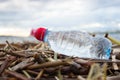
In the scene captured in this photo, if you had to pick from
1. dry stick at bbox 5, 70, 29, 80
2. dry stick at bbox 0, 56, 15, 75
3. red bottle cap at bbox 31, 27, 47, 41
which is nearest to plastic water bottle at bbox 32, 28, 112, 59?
red bottle cap at bbox 31, 27, 47, 41

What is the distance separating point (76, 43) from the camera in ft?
11.5

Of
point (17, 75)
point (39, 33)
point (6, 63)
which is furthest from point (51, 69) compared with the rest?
point (39, 33)

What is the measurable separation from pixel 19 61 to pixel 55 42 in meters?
1.04

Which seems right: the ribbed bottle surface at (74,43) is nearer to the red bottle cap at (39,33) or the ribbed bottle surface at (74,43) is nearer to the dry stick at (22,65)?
the red bottle cap at (39,33)

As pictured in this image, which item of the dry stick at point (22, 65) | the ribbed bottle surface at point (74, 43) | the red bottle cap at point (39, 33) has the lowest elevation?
the dry stick at point (22, 65)

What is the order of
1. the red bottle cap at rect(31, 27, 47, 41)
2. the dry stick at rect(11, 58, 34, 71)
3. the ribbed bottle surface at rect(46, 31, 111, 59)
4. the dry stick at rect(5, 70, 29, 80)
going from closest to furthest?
the dry stick at rect(5, 70, 29, 80) < the dry stick at rect(11, 58, 34, 71) < the red bottle cap at rect(31, 27, 47, 41) < the ribbed bottle surface at rect(46, 31, 111, 59)

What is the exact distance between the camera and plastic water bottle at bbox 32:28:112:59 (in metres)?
2.93

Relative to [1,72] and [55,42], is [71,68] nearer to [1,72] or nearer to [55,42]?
[1,72]

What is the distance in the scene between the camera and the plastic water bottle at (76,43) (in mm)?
2930

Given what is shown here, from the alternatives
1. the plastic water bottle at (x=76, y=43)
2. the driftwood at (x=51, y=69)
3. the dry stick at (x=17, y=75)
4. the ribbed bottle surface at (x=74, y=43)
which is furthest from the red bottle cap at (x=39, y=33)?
the dry stick at (x=17, y=75)

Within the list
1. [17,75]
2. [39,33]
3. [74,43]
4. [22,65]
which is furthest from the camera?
[74,43]

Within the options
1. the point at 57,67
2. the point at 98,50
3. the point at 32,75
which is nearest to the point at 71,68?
the point at 57,67

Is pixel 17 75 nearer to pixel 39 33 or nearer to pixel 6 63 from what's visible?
pixel 6 63

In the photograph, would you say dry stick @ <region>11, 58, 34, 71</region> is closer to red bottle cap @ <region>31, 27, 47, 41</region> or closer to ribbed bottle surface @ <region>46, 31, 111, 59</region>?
red bottle cap @ <region>31, 27, 47, 41</region>
